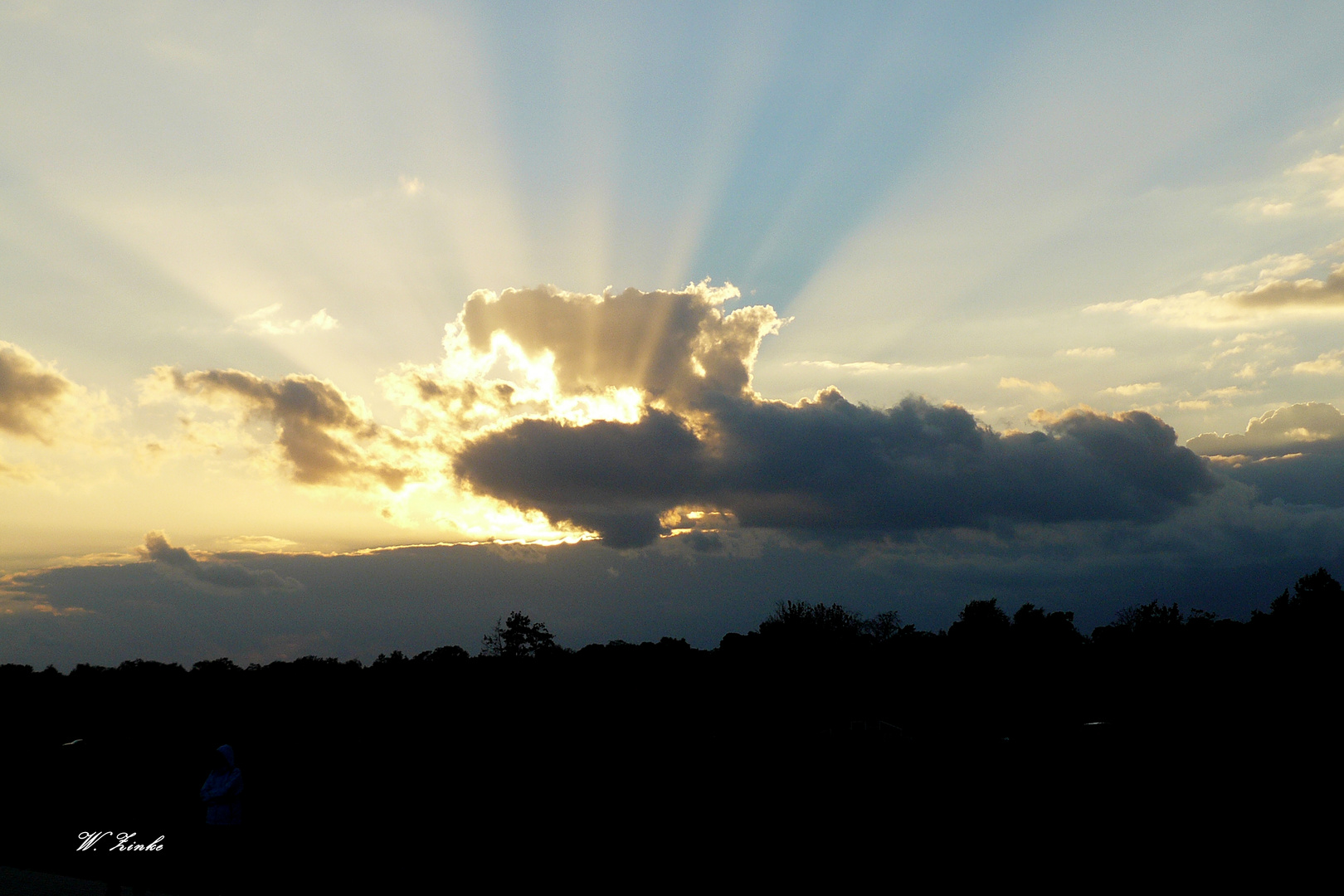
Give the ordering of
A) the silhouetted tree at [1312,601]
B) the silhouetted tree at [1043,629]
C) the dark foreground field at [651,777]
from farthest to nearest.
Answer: the silhouetted tree at [1043,629]
the silhouetted tree at [1312,601]
the dark foreground field at [651,777]

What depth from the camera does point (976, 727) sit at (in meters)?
88.2

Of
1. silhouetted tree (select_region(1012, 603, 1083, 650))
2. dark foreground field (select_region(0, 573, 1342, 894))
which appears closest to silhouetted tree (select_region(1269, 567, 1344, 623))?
dark foreground field (select_region(0, 573, 1342, 894))

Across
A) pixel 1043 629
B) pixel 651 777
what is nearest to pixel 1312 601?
pixel 1043 629

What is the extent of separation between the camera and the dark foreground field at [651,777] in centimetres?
2464

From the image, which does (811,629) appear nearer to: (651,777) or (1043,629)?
(1043,629)

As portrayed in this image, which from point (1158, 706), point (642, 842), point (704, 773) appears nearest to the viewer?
point (642, 842)

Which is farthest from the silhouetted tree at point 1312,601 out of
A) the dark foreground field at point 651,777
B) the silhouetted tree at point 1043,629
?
the silhouetted tree at point 1043,629

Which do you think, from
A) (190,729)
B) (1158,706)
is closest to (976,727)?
(1158,706)

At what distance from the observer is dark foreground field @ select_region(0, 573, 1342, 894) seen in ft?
80.8

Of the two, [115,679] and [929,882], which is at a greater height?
[115,679]

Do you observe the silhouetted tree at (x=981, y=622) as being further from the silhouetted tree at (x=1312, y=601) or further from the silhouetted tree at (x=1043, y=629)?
the silhouetted tree at (x=1312, y=601)

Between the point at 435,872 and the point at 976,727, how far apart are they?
248 feet

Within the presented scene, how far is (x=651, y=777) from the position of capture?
132ft

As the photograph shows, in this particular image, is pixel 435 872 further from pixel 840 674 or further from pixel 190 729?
pixel 840 674
